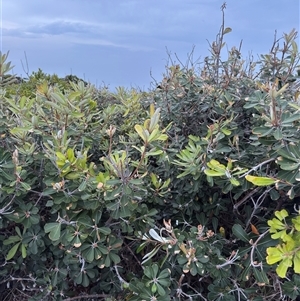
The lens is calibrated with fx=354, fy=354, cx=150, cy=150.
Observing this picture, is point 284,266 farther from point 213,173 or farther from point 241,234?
point 213,173

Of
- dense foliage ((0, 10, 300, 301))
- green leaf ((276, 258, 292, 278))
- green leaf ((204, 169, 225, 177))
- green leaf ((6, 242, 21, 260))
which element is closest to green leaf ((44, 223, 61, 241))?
dense foliage ((0, 10, 300, 301))

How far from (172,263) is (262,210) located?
621 mm

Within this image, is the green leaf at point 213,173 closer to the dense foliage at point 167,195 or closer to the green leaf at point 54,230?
the dense foliage at point 167,195

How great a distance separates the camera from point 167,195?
2059 mm

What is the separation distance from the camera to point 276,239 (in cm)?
174

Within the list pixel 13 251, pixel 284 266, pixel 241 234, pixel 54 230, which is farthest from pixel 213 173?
pixel 13 251

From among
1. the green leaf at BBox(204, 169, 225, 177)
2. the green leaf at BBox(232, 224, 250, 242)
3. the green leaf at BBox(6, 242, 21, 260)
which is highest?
the green leaf at BBox(204, 169, 225, 177)

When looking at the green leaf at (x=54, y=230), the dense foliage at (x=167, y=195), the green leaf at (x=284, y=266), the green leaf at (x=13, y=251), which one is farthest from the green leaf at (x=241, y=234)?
the green leaf at (x=13, y=251)

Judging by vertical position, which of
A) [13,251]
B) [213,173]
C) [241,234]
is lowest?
[13,251]

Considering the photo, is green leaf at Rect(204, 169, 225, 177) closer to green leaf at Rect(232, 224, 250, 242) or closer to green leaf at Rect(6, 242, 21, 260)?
green leaf at Rect(232, 224, 250, 242)

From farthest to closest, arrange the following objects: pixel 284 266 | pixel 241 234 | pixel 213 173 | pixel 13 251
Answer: pixel 13 251
pixel 241 234
pixel 213 173
pixel 284 266

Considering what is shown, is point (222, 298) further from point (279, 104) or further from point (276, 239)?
point (279, 104)

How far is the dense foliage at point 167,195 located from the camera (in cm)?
170

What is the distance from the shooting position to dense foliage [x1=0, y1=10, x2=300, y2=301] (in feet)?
5.58
